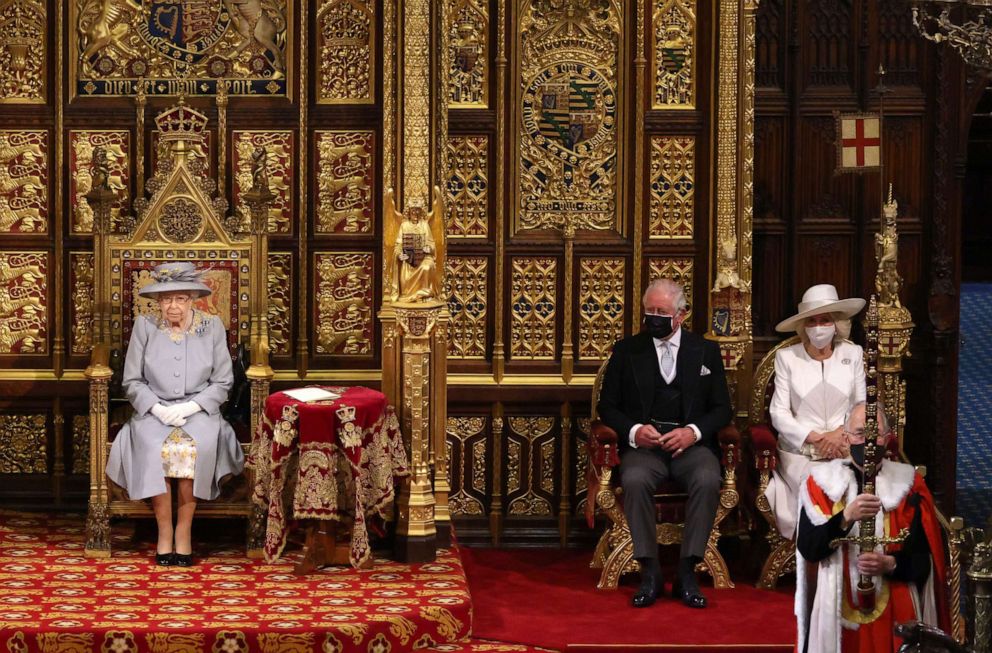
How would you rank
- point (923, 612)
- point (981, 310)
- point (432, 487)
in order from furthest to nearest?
point (981, 310)
point (432, 487)
point (923, 612)

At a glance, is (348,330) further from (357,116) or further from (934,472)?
(934,472)

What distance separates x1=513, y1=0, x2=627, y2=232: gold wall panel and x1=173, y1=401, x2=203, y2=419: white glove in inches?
83.1

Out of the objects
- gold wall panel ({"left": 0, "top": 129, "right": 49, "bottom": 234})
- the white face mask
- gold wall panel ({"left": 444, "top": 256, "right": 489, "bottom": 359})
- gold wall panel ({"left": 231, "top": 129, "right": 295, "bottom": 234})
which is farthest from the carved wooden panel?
gold wall panel ({"left": 0, "top": 129, "right": 49, "bottom": 234})

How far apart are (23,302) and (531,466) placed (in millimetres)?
2905

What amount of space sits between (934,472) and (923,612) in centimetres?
357

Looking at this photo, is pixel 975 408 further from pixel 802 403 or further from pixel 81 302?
pixel 81 302

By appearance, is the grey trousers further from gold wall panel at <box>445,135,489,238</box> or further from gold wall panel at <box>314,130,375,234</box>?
gold wall panel at <box>314,130,375,234</box>

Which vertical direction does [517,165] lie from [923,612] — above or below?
above

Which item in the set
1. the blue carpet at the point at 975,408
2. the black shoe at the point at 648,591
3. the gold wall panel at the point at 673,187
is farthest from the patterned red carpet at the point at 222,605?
the blue carpet at the point at 975,408

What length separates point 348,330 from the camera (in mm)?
9531

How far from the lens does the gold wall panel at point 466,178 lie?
31.1ft

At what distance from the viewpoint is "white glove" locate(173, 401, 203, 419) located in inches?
331

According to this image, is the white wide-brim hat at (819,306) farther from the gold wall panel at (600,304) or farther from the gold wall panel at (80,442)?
the gold wall panel at (80,442)

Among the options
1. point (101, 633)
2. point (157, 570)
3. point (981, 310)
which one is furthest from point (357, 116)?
point (981, 310)
